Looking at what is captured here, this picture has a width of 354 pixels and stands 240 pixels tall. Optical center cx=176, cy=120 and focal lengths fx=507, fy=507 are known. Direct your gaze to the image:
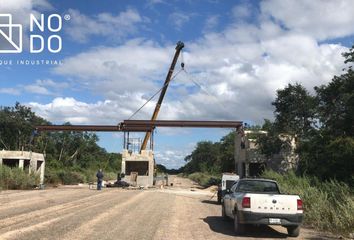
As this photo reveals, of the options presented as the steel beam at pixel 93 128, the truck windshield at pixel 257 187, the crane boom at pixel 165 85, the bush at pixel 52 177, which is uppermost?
the crane boom at pixel 165 85

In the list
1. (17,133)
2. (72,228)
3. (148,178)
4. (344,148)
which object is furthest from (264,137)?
(17,133)

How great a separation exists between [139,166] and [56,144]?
4650 cm

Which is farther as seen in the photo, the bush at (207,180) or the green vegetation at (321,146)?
the bush at (207,180)

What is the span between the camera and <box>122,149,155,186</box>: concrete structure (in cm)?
5919

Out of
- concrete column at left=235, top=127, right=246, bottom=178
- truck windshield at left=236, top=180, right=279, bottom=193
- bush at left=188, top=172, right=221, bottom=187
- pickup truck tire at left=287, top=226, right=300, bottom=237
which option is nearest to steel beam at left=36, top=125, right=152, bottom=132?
bush at left=188, top=172, right=221, bottom=187

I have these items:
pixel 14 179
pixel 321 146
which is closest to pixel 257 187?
pixel 321 146

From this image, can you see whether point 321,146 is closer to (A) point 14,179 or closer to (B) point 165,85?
(A) point 14,179

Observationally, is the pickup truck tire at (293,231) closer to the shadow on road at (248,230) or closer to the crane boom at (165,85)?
the shadow on road at (248,230)

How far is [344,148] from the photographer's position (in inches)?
1227

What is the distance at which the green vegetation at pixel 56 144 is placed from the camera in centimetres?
8538

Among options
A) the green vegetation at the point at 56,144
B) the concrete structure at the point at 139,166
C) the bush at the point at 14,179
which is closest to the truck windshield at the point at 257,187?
the bush at the point at 14,179

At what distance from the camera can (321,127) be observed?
4775cm

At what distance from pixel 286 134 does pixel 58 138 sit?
64.0 metres

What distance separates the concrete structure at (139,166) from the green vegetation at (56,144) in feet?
37.1
